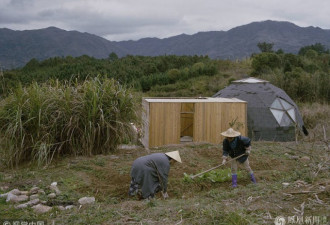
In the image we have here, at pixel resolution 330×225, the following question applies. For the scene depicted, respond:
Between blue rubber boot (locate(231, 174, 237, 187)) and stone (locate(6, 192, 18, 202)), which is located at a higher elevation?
stone (locate(6, 192, 18, 202))

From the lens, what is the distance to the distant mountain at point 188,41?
12896 cm

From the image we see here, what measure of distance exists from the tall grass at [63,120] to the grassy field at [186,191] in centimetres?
36

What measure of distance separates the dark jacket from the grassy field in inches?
23.4

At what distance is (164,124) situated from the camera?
12297 millimetres

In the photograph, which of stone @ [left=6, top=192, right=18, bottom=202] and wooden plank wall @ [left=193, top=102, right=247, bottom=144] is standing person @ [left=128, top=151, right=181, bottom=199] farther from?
wooden plank wall @ [left=193, top=102, right=247, bottom=144]

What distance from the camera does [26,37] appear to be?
5689 inches

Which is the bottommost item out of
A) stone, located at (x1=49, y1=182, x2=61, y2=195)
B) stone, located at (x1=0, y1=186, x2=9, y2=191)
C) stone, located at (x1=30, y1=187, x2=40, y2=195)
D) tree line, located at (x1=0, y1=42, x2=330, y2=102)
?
stone, located at (x1=0, y1=186, x2=9, y2=191)

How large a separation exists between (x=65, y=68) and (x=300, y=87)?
80.0 ft

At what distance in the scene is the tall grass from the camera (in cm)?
797

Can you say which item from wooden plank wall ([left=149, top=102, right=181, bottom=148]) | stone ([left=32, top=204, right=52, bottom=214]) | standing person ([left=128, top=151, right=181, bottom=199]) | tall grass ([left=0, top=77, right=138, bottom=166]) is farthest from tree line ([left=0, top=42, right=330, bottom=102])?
stone ([left=32, top=204, right=52, bottom=214])

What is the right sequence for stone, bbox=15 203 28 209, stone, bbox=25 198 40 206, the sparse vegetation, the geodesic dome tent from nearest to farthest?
the sparse vegetation < stone, bbox=15 203 28 209 < stone, bbox=25 198 40 206 < the geodesic dome tent

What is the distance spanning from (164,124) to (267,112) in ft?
15.2

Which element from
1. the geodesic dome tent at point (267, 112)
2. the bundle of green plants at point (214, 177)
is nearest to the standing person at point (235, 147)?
the bundle of green plants at point (214, 177)

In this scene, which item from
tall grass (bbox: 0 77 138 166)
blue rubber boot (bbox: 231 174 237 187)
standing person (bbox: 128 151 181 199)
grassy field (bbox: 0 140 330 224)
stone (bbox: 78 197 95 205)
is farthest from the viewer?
tall grass (bbox: 0 77 138 166)
